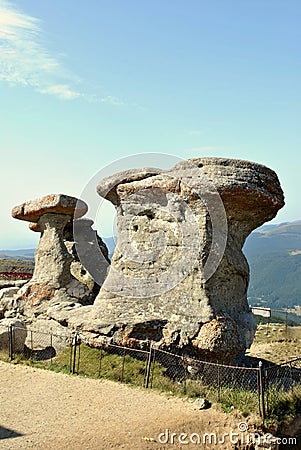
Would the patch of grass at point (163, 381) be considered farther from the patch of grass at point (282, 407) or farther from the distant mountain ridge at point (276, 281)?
the distant mountain ridge at point (276, 281)

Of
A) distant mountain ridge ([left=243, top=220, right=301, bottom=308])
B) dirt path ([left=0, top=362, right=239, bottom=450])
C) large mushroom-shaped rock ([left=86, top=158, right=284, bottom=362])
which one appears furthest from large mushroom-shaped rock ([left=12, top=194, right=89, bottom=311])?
distant mountain ridge ([left=243, top=220, right=301, bottom=308])

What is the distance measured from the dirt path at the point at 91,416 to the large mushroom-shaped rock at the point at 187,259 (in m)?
1.64

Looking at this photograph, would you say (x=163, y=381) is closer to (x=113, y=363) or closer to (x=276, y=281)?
(x=113, y=363)

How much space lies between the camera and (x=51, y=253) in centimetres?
1383

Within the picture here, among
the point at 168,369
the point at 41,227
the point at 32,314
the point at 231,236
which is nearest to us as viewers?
the point at 168,369

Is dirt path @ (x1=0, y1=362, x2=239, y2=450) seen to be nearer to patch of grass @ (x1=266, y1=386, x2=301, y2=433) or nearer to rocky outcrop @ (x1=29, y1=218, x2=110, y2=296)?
patch of grass @ (x1=266, y1=386, x2=301, y2=433)

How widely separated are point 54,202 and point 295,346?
952 cm

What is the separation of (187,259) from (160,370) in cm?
235

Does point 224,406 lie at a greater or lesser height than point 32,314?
lesser

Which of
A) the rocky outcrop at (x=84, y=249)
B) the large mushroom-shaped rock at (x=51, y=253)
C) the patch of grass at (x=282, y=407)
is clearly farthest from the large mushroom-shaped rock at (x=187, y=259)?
the rocky outcrop at (x=84, y=249)

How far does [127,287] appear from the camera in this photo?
1096cm

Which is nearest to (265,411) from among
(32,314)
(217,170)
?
(217,170)

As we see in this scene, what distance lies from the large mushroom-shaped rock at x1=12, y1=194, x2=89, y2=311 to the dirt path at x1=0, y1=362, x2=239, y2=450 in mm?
4038

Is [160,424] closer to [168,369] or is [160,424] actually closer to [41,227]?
[168,369]
